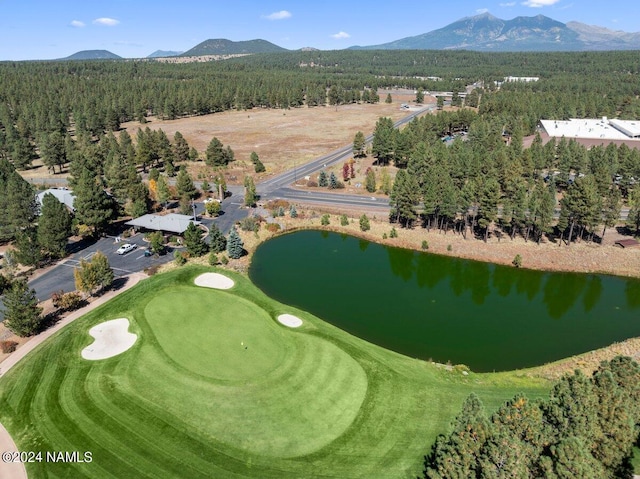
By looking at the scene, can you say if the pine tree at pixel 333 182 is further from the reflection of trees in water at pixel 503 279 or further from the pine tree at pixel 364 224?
the reflection of trees in water at pixel 503 279

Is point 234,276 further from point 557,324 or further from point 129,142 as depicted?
point 129,142

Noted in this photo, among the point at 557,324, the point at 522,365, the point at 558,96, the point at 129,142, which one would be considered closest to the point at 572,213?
the point at 557,324

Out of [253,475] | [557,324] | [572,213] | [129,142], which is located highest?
[129,142]

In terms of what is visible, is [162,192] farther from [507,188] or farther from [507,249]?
[507,188]

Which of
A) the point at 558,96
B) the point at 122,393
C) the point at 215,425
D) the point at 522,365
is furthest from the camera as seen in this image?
the point at 558,96

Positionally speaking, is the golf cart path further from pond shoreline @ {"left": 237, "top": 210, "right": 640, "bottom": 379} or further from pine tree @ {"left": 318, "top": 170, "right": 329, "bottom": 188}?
pine tree @ {"left": 318, "top": 170, "right": 329, "bottom": 188}

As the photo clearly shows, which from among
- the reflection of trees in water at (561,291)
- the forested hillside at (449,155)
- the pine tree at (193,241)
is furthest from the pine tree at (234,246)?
the reflection of trees in water at (561,291)
